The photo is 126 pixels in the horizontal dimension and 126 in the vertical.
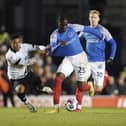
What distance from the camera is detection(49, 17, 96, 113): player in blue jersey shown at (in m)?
17.6

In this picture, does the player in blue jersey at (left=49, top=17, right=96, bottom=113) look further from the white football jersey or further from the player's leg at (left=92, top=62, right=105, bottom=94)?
the player's leg at (left=92, top=62, right=105, bottom=94)

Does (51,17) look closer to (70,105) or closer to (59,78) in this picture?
(70,105)

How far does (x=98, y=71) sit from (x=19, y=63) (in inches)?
85.8

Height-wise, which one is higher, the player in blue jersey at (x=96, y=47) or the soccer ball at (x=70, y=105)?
the player in blue jersey at (x=96, y=47)

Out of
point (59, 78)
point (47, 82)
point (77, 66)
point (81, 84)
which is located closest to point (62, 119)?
point (59, 78)

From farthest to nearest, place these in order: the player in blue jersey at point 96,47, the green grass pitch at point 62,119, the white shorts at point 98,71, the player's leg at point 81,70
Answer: the white shorts at point 98,71 < the player in blue jersey at point 96,47 < the player's leg at point 81,70 < the green grass pitch at point 62,119

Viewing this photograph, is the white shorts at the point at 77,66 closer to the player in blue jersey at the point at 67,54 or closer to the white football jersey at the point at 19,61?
the player in blue jersey at the point at 67,54

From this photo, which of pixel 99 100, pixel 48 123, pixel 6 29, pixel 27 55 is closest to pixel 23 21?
pixel 6 29

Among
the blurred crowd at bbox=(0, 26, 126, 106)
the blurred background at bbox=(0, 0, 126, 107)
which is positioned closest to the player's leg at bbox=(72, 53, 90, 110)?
the blurred crowd at bbox=(0, 26, 126, 106)

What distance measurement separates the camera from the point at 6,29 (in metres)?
30.5

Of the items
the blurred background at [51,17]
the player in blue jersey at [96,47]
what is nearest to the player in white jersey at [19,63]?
the player in blue jersey at [96,47]

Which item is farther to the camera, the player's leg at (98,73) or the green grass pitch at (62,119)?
the player's leg at (98,73)

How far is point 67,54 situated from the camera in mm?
17969

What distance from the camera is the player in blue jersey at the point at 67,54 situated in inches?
693
